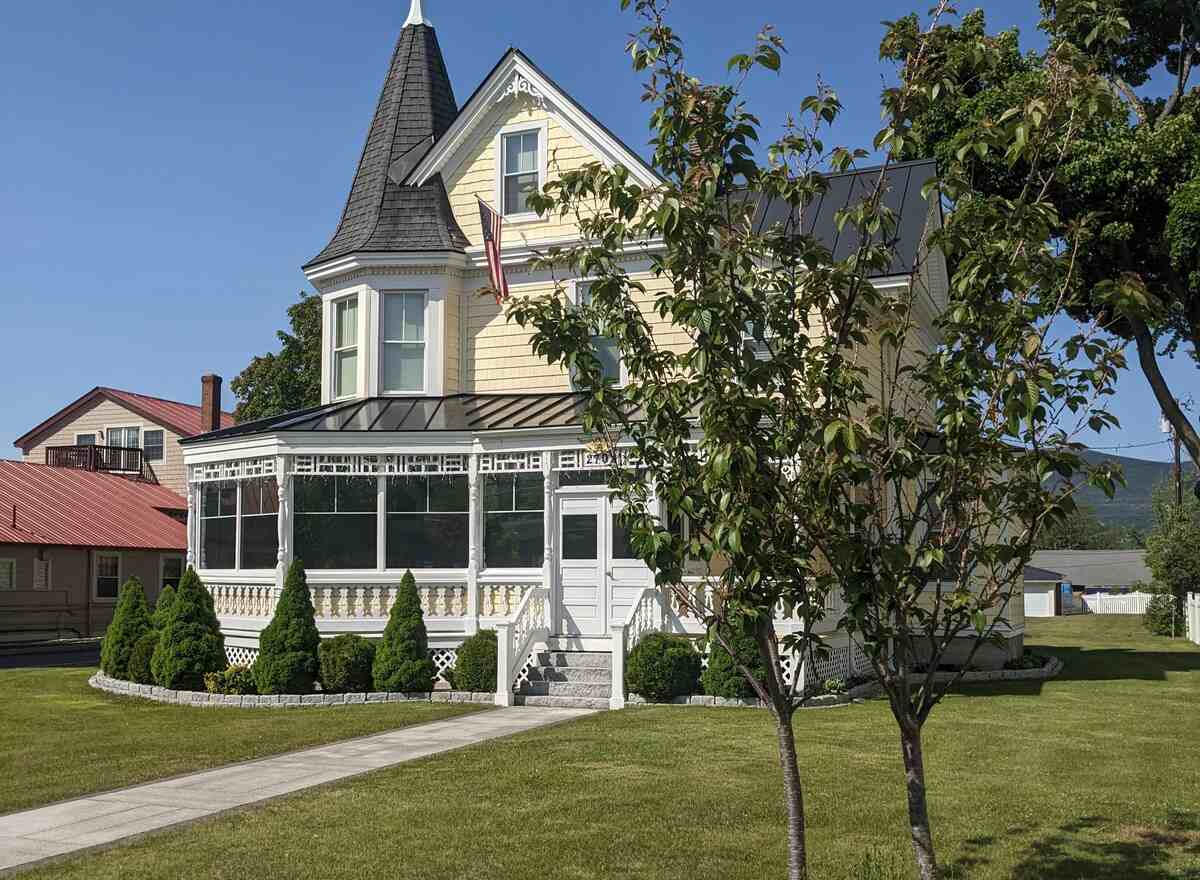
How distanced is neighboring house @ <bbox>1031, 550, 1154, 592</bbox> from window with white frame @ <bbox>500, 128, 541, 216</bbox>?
66.2 meters

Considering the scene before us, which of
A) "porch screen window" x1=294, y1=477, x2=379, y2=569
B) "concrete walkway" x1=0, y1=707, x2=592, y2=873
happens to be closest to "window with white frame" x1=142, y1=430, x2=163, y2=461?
"porch screen window" x1=294, y1=477, x2=379, y2=569

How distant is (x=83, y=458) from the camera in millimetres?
45750

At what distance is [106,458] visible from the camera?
152ft

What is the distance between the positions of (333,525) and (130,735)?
5767 millimetres

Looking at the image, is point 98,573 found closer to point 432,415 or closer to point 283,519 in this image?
point 283,519

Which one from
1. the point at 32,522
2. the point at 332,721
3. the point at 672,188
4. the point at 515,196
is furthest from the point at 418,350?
the point at 32,522

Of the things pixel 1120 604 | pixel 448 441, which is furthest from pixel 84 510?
pixel 1120 604

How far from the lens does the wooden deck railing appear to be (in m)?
45.6

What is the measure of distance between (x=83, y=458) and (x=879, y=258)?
45548 millimetres

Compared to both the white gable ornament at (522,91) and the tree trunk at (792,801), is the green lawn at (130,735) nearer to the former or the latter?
the tree trunk at (792,801)

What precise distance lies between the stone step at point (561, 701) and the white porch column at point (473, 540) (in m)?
2.14

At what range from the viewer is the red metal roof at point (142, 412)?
4662cm

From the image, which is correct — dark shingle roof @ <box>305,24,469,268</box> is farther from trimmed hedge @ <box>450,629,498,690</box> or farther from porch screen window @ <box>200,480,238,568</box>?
trimmed hedge @ <box>450,629,498,690</box>

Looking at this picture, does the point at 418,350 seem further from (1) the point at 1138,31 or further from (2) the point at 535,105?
(1) the point at 1138,31
